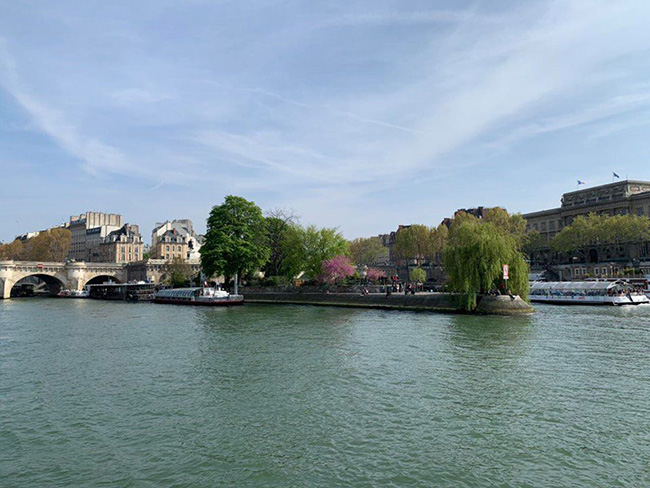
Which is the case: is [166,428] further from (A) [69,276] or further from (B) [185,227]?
(B) [185,227]

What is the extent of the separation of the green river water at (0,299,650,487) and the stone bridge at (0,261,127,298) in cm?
7842

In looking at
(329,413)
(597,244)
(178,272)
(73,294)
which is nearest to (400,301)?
(329,413)

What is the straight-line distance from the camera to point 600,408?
604 inches

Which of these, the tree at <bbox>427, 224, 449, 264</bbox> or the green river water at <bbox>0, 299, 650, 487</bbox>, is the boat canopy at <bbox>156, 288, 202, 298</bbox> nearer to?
the green river water at <bbox>0, 299, 650, 487</bbox>

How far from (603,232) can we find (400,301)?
54.7 m

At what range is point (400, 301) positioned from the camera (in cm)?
5512

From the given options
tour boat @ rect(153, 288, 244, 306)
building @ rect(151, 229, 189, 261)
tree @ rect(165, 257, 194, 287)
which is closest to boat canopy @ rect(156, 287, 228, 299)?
tour boat @ rect(153, 288, 244, 306)

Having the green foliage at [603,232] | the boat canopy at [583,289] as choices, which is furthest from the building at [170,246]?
the boat canopy at [583,289]

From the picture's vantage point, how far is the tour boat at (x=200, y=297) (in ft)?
224

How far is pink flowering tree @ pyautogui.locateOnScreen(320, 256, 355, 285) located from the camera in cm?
7019

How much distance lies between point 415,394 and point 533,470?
20.0 ft

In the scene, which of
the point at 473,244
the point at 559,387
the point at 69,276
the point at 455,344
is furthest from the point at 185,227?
the point at 559,387

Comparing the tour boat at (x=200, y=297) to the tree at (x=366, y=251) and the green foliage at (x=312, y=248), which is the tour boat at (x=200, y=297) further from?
the tree at (x=366, y=251)

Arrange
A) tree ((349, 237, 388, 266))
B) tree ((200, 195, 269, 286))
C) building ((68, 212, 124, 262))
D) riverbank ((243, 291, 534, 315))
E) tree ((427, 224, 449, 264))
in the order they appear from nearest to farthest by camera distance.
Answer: riverbank ((243, 291, 534, 315)) < tree ((200, 195, 269, 286)) < tree ((427, 224, 449, 264)) < tree ((349, 237, 388, 266)) < building ((68, 212, 124, 262))
